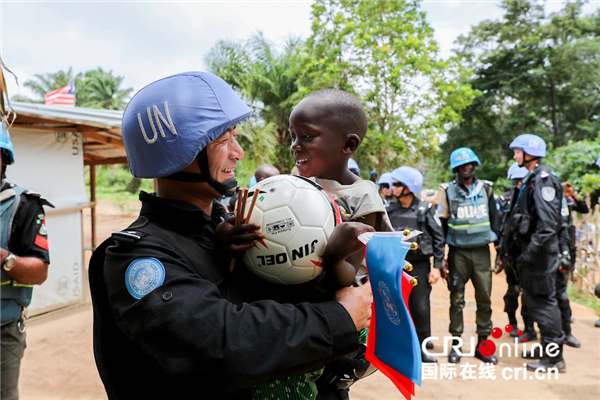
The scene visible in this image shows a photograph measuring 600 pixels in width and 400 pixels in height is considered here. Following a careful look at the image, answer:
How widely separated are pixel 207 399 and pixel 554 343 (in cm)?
525

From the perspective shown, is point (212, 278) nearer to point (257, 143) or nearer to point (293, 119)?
point (293, 119)

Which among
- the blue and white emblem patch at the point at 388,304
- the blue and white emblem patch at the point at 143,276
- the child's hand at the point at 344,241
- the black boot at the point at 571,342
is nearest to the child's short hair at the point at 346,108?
the child's hand at the point at 344,241

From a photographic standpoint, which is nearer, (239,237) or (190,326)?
(190,326)

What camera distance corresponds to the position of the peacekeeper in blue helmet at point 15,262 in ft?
8.63

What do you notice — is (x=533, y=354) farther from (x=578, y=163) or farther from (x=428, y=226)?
(x=578, y=163)

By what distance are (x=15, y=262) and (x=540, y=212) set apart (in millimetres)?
5257

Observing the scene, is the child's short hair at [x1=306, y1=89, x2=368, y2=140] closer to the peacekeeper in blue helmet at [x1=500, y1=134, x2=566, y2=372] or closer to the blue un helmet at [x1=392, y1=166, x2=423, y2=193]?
the blue un helmet at [x1=392, y1=166, x2=423, y2=193]

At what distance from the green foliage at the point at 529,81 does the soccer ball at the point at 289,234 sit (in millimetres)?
25991

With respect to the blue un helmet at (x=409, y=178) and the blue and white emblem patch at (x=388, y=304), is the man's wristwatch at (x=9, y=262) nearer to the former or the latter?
the blue and white emblem patch at (x=388, y=304)

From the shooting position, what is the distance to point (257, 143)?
55.2ft

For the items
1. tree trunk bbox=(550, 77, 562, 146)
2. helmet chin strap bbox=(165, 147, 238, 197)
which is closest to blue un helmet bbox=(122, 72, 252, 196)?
helmet chin strap bbox=(165, 147, 238, 197)

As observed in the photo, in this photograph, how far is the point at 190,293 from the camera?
104 centimetres

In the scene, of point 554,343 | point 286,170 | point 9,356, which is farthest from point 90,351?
point 286,170

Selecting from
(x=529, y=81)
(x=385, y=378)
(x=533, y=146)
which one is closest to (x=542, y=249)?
(x=533, y=146)
